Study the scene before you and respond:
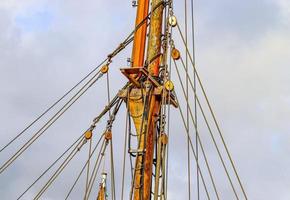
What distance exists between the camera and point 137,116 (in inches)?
1017

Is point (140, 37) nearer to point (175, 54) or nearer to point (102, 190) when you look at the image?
point (175, 54)

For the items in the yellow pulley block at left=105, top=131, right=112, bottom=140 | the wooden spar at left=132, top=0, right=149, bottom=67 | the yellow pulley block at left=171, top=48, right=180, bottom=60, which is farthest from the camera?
the yellow pulley block at left=105, top=131, right=112, bottom=140

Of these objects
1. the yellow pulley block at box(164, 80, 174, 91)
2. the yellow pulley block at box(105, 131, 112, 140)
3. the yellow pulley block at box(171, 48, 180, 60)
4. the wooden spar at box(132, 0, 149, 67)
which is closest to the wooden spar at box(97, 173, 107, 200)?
the yellow pulley block at box(105, 131, 112, 140)

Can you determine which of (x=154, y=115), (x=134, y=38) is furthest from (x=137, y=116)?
(x=134, y=38)

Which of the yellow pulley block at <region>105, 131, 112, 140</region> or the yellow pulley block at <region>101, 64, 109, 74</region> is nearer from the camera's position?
the yellow pulley block at <region>105, 131, 112, 140</region>

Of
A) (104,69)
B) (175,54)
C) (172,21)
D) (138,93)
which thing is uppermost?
(172,21)

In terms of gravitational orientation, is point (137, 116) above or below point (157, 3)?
below

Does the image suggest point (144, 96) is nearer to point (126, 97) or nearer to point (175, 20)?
point (126, 97)

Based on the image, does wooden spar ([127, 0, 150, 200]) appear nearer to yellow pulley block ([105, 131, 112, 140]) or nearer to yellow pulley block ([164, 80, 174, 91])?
yellow pulley block ([164, 80, 174, 91])

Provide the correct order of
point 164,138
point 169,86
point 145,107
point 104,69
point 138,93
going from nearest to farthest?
point 164,138 < point 169,86 < point 145,107 < point 138,93 < point 104,69

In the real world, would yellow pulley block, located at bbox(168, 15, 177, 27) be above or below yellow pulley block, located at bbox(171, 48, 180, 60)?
above

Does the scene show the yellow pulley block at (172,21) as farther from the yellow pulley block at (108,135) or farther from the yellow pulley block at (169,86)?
the yellow pulley block at (108,135)

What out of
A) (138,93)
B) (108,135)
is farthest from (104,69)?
(108,135)

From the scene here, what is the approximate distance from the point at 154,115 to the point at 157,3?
389 centimetres
